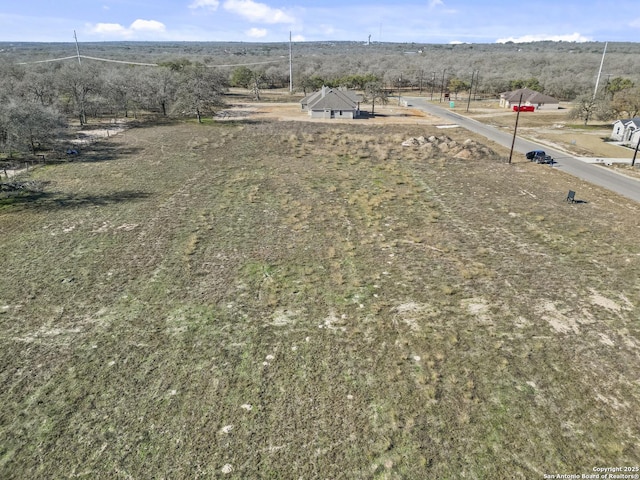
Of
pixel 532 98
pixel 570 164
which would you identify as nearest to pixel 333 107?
pixel 570 164

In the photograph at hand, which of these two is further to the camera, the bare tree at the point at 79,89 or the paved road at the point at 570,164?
the bare tree at the point at 79,89

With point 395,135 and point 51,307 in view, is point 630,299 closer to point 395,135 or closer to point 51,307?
point 51,307

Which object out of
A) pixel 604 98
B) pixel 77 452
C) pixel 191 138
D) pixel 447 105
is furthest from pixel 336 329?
pixel 447 105

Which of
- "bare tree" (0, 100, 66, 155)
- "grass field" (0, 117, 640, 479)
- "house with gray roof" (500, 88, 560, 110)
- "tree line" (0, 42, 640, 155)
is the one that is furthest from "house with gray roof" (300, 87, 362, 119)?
"grass field" (0, 117, 640, 479)

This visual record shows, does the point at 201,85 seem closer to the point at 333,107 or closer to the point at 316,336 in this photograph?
the point at 333,107

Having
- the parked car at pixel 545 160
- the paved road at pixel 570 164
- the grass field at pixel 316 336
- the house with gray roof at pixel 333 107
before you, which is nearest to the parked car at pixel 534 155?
the parked car at pixel 545 160

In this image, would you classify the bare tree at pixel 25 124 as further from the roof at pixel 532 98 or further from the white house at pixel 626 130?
the roof at pixel 532 98
